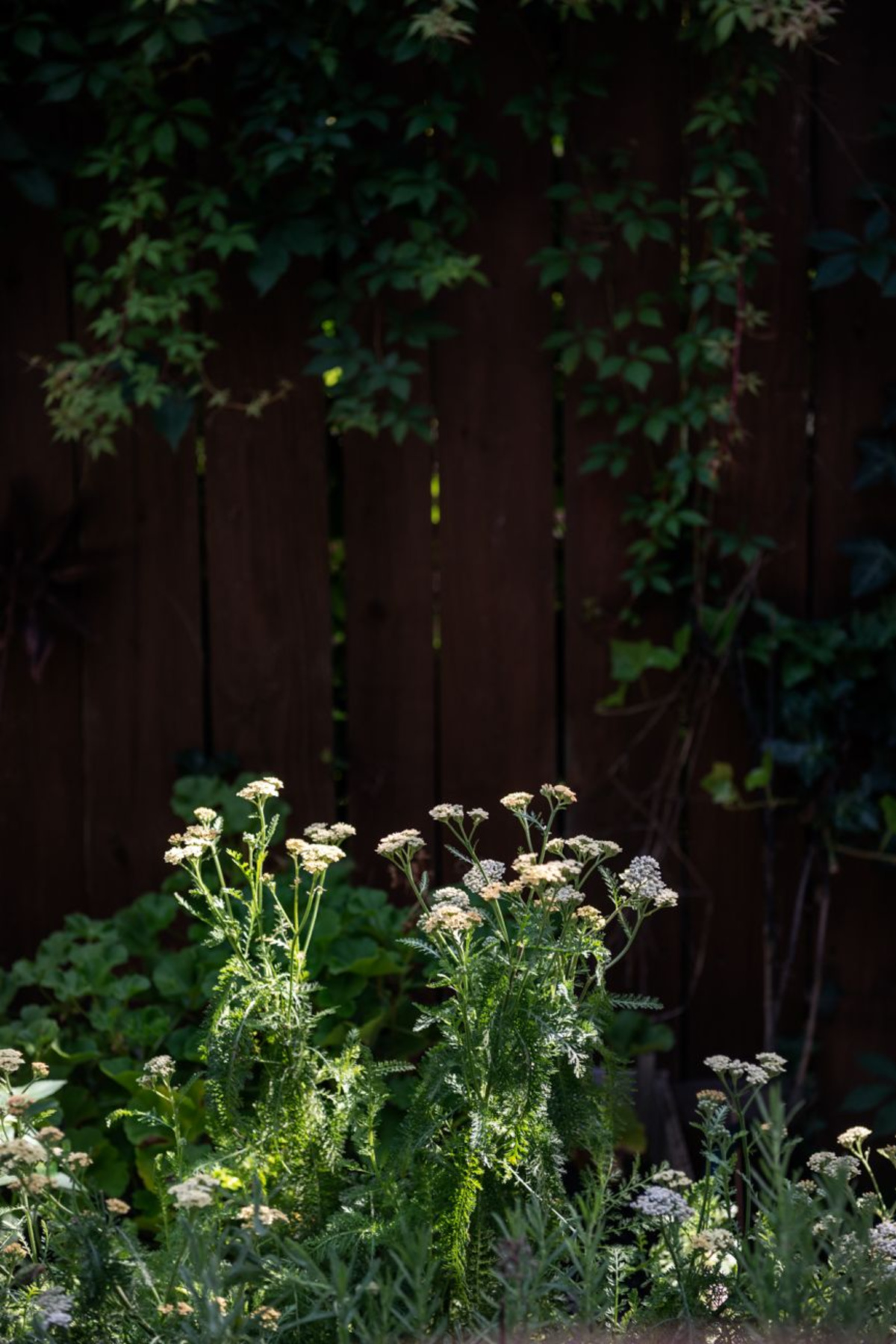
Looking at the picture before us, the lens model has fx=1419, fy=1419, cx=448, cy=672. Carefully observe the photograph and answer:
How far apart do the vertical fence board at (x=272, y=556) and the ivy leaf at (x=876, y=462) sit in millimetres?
1060

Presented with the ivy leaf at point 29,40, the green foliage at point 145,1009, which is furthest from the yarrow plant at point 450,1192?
the ivy leaf at point 29,40

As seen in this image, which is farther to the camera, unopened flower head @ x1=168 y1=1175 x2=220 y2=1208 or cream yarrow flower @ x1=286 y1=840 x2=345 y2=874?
cream yarrow flower @ x1=286 y1=840 x2=345 y2=874

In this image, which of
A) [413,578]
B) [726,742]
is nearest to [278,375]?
[413,578]

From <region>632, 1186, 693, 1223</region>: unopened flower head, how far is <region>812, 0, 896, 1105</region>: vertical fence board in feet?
5.95

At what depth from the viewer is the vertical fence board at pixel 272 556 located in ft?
9.25

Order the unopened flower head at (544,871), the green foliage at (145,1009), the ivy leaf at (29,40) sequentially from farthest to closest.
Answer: the ivy leaf at (29,40)
the green foliage at (145,1009)
the unopened flower head at (544,871)

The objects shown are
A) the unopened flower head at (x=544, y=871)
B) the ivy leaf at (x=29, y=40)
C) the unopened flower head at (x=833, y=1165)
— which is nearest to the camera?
the unopened flower head at (x=833, y=1165)

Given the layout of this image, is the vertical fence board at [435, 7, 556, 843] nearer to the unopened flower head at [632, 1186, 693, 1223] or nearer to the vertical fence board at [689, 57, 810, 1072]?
the vertical fence board at [689, 57, 810, 1072]

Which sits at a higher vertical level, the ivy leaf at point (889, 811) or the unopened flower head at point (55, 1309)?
the ivy leaf at point (889, 811)

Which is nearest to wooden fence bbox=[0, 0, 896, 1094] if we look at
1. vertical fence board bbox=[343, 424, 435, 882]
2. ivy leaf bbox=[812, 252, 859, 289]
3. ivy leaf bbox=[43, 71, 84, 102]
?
vertical fence board bbox=[343, 424, 435, 882]

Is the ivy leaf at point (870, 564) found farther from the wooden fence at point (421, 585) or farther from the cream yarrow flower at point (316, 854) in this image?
the cream yarrow flower at point (316, 854)

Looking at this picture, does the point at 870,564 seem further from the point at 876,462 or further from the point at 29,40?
the point at 29,40

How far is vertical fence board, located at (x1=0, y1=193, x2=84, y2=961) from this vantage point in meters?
2.84

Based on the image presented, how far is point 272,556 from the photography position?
2.87m
